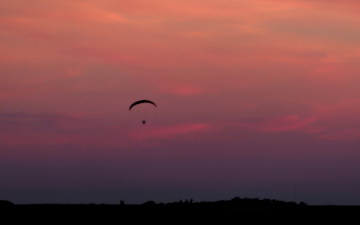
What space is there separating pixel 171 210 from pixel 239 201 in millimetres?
9265

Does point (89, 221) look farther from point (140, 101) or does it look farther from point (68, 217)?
point (140, 101)

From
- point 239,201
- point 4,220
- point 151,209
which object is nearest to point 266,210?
point 239,201

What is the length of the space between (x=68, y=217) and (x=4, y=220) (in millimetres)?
7217

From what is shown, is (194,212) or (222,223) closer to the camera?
(222,223)

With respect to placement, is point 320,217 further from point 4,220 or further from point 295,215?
point 4,220

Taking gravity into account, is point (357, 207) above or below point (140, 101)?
below

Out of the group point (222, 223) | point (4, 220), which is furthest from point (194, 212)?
point (4, 220)

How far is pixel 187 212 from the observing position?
10538 centimetres

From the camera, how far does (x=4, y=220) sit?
9562 cm

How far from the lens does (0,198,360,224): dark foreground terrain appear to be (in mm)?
99375

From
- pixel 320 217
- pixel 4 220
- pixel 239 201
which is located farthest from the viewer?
pixel 239 201

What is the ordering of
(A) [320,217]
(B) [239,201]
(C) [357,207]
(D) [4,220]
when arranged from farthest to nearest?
(C) [357,207] → (B) [239,201] → (A) [320,217] → (D) [4,220]

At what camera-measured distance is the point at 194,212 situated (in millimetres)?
105500

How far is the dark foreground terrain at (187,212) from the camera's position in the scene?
9938cm
